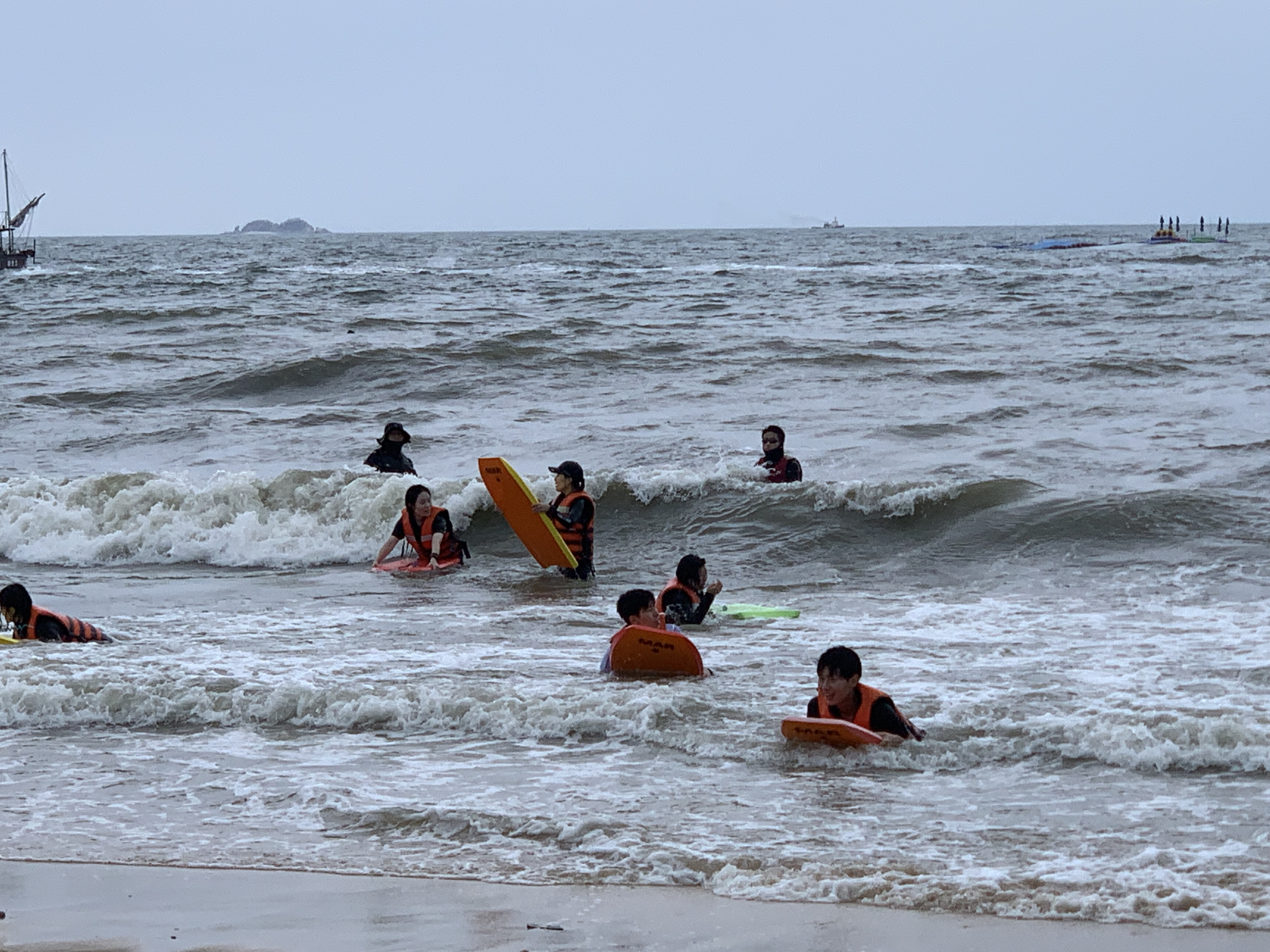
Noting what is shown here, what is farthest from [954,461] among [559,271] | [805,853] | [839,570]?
[559,271]

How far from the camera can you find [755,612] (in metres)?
9.58

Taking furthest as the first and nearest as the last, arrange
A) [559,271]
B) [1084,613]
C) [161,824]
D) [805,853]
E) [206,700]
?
[559,271] < [1084,613] < [206,700] < [161,824] < [805,853]

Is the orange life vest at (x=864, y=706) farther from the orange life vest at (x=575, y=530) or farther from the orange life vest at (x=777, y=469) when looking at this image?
the orange life vest at (x=777, y=469)

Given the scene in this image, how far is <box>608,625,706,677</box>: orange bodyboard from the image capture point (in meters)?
7.41

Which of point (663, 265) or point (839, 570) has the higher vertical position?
point (663, 265)

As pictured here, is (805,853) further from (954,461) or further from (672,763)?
(954,461)

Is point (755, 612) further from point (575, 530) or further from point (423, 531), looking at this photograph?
point (423, 531)

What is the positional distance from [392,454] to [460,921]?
425 inches

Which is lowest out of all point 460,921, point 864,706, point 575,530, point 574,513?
point 460,921

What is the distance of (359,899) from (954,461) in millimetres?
12185

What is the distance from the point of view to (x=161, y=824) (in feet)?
17.8

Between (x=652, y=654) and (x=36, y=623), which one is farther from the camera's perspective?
(x=36, y=623)

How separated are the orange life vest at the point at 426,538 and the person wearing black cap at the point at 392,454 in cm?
259

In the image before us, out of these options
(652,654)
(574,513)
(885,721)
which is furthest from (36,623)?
(885,721)
